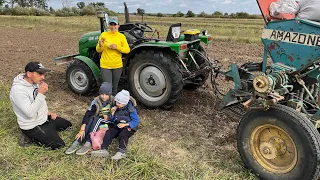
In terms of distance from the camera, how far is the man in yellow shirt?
4883mm

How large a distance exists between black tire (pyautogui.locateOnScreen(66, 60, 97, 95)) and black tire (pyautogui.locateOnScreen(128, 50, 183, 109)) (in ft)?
2.96

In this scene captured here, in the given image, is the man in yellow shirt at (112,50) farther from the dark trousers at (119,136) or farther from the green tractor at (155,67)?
the dark trousers at (119,136)

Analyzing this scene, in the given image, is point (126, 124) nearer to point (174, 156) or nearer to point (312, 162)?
point (174, 156)

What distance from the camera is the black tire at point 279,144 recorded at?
2.77 metres

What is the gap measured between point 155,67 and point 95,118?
1366mm

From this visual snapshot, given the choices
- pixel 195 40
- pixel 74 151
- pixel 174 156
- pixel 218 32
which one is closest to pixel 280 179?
pixel 174 156

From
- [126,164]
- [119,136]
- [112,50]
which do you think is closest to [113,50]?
[112,50]

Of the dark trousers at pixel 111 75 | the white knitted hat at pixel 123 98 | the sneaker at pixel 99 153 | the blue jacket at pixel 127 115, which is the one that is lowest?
the sneaker at pixel 99 153

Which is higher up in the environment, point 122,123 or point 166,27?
point 166,27

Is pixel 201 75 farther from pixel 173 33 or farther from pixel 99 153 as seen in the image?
pixel 99 153

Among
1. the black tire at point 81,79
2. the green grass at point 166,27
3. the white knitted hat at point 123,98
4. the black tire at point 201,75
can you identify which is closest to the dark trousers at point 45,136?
the white knitted hat at point 123,98

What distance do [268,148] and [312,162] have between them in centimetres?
49

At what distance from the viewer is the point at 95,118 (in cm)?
409

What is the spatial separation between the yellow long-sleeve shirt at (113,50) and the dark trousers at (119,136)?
1382mm
